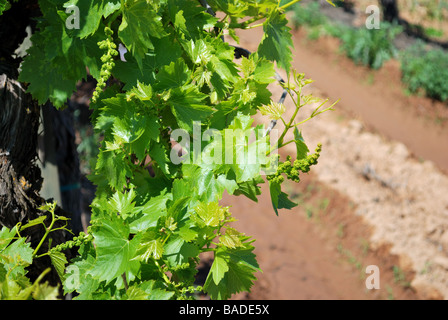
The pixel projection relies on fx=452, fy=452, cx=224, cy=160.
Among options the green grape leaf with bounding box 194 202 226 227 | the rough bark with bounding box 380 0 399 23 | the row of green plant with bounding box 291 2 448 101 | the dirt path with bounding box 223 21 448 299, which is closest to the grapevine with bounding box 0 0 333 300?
the green grape leaf with bounding box 194 202 226 227

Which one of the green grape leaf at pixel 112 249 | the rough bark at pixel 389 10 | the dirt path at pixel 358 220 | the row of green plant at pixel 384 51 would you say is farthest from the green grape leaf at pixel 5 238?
the rough bark at pixel 389 10

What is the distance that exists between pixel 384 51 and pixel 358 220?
397 centimetres

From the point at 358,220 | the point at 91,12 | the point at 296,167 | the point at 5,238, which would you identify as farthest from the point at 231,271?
the point at 358,220

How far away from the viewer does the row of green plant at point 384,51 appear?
717 cm

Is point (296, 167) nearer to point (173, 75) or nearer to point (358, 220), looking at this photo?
point (173, 75)

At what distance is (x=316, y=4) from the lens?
8516mm

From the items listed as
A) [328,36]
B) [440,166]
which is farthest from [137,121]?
[328,36]

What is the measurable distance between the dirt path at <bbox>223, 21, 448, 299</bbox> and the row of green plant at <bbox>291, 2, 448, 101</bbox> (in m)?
0.98

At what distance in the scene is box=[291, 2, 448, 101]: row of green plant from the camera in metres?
7.17

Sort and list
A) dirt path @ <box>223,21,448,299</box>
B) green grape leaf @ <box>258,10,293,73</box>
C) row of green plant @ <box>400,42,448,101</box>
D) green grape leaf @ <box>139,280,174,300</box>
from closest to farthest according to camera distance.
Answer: green grape leaf @ <box>139,280,174,300</box> < green grape leaf @ <box>258,10,293,73</box> < dirt path @ <box>223,21,448,299</box> < row of green plant @ <box>400,42,448,101</box>

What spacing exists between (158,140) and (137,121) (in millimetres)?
82

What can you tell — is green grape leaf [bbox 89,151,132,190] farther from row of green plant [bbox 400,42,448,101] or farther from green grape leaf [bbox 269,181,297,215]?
row of green plant [bbox 400,42,448,101]

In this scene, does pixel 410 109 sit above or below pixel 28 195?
below

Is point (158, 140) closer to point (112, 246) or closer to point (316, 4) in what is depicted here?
point (112, 246)
